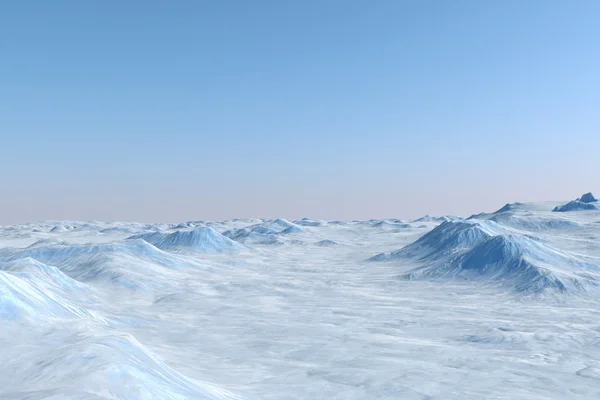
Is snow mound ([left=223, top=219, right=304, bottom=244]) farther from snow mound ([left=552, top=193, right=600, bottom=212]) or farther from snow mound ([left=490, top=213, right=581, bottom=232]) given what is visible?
snow mound ([left=552, top=193, right=600, bottom=212])

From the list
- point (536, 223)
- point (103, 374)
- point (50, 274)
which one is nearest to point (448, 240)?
point (536, 223)

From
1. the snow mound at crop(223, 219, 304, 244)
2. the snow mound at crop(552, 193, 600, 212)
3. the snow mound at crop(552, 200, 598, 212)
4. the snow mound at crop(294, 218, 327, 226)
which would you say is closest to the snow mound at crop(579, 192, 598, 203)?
the snow mound at crop(552, 193, 600, 212)

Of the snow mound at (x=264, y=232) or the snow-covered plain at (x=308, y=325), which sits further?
the snow mound at (x=264, y=232)

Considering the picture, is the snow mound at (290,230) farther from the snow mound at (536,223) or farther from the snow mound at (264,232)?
the snow mound at (536,223)

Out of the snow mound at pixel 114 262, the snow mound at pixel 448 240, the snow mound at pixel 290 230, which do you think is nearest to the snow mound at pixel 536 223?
the snow mound at pixel 448 240

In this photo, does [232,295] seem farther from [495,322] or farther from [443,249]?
[443,249]

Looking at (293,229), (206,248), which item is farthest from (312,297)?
(293,229)
